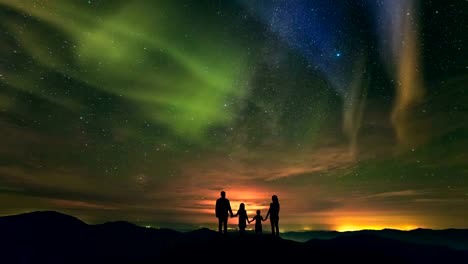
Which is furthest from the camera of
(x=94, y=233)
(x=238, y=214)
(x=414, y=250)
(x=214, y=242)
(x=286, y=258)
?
(x=94, y=233)

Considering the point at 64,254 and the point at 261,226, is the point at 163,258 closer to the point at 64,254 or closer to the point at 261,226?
the point at 261,226

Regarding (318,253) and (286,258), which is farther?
(318,253)

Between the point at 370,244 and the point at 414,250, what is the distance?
81.7ft

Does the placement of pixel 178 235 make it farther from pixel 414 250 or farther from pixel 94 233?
pixel 414 250

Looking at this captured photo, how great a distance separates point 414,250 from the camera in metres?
186

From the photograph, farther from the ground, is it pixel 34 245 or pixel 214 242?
pixel 214 242

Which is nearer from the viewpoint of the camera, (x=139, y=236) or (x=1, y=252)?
(x=1, y=252)

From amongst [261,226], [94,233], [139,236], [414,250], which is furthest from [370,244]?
[261,226]

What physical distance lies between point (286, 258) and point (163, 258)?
7017mm

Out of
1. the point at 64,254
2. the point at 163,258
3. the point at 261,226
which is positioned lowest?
the point at 64,254

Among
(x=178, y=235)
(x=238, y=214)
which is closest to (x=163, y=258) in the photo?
(x=238, y=214)

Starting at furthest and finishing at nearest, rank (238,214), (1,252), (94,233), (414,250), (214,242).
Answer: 1. (94,233)
2. (414,250)
3. (1,252)
4. (238,214)
5. (214,242)

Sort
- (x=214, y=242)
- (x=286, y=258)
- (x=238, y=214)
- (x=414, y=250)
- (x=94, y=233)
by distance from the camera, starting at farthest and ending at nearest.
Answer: (x=94, y=233) → (x=414, y=250) → (x=238, y=214) → (x=214, y=242) → (x=286, y=258)

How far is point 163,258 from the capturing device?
17250mm
